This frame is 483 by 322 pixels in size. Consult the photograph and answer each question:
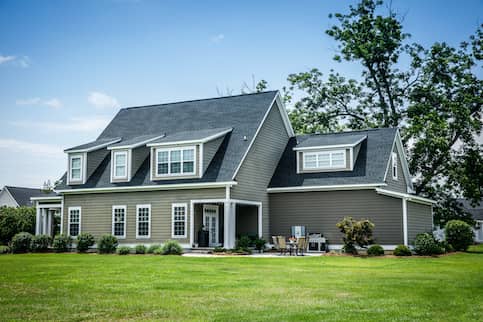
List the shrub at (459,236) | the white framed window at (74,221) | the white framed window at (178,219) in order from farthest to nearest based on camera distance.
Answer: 1. the white framed window at (74,221)
2. the shrub at (459,236)
3. the white framed window at (178,219)

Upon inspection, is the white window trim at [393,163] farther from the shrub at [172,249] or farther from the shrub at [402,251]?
the shrub at [172,249]

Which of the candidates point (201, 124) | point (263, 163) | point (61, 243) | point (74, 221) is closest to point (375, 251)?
point (263, 163)

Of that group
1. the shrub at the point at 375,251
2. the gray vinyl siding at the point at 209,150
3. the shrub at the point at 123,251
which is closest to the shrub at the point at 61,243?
the shrub at the point at 123,251

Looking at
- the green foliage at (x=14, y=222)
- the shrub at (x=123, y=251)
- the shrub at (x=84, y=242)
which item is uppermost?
the green foliage at (x=14, y=222)

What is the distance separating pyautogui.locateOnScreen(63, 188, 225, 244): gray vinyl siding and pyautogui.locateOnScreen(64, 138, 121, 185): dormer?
1.11 metres

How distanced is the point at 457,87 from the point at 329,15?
1104 cm

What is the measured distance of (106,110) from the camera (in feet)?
136

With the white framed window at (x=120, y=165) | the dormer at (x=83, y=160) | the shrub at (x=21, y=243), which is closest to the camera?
the shrub at (x=21, y=243)

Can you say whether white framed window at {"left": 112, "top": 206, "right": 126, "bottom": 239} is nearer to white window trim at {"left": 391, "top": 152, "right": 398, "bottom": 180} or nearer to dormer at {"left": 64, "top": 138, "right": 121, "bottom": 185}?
dormer at {"left": 64, "top": 138, "right": 121, "bottom": 185}

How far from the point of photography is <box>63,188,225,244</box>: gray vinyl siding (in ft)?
94.5

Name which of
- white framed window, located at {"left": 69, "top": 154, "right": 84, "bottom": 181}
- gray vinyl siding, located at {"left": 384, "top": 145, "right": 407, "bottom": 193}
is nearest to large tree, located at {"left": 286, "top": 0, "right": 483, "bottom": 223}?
gray vinyl siding, located at {"left": 384, "top": 145, "right": 407, "bottom": 193}

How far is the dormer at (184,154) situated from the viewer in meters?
28.9

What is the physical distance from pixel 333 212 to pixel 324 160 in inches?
126

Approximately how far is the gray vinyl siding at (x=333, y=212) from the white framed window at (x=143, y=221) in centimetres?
663
